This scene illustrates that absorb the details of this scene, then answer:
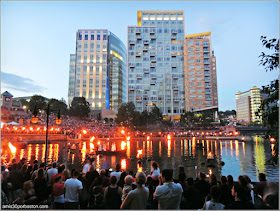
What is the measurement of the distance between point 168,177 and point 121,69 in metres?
134

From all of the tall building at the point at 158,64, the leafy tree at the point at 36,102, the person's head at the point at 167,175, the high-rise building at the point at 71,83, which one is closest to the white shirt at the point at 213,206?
the person's head at the point at 167,175

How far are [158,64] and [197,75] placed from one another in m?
20.4

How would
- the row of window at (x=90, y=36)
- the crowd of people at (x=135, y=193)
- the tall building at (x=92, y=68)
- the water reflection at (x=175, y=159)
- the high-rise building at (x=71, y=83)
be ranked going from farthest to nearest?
the high-rise building at (x=71, y=83), the row of window at (x=90, y=36), the tall building at (x=92, y=68), the water reflection at (x=175, y=159), the crowd of people at (x=135, y=193)

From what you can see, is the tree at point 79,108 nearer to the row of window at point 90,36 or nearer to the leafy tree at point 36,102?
the leafy tree at point 36,102

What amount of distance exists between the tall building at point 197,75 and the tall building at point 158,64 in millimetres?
4179

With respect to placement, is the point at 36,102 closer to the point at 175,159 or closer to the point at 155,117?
the point at 155,117

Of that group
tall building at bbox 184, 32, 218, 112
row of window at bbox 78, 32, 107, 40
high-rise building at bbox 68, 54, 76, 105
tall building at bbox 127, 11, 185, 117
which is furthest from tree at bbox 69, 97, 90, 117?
tall building at bbox 184, 32, 218, 112

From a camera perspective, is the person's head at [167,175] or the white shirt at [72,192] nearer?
the person's head at [167,175]

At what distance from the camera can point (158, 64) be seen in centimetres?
10162

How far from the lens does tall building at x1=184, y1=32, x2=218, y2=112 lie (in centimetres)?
9694

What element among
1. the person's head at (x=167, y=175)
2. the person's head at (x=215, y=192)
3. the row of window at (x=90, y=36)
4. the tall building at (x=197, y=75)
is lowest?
the person's head at (x=215, y=192)

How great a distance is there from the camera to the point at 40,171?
6879 mm

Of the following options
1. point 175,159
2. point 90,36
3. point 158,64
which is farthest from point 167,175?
point 90,36

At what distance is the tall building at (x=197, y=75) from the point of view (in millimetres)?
96938
